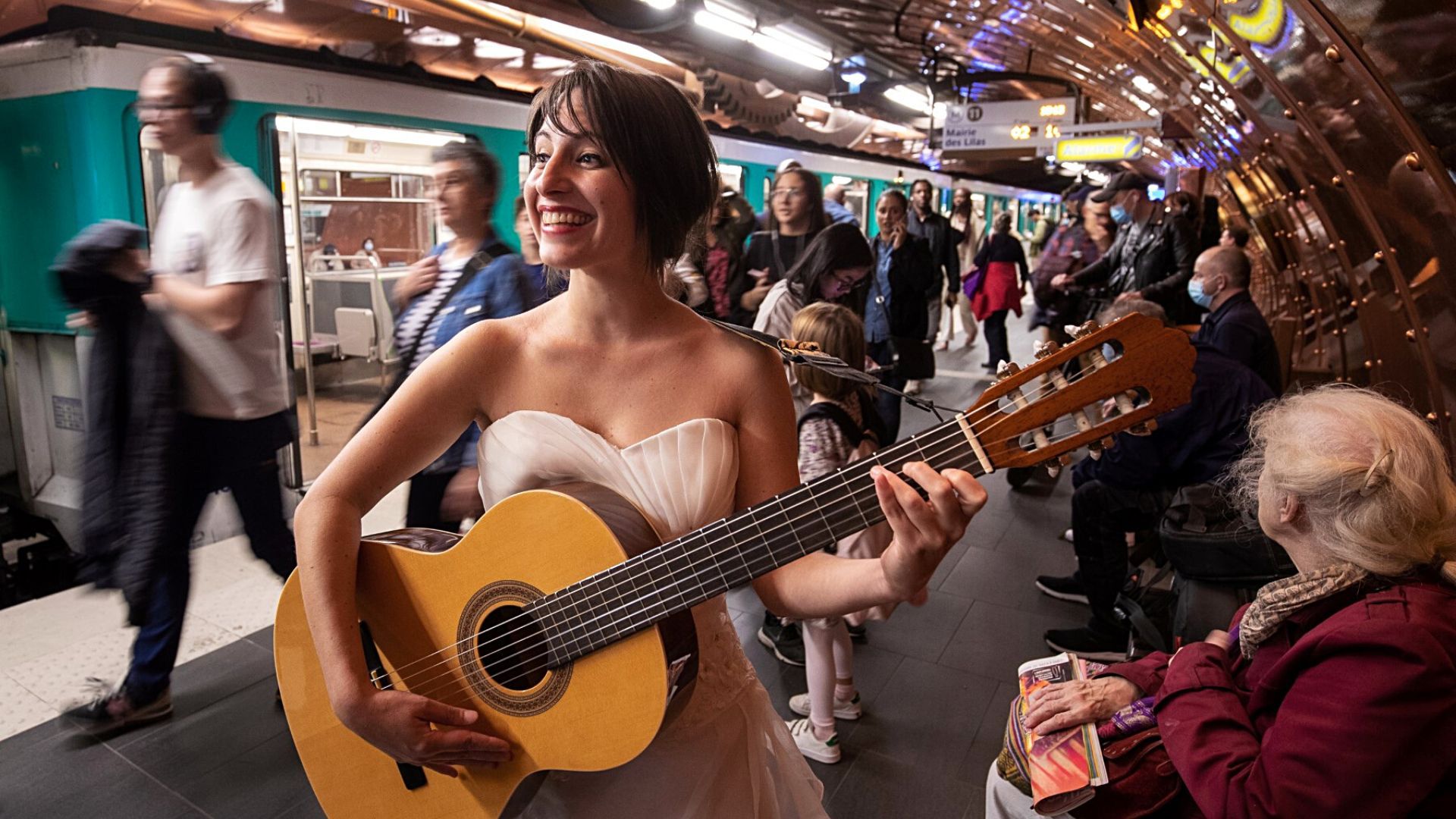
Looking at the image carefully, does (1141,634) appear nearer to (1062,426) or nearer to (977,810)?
(977,810)

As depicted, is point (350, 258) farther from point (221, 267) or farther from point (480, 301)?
point (480, 301)

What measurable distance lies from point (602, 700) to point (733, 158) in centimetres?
860

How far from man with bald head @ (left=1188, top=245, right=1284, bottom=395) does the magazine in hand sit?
279 cm

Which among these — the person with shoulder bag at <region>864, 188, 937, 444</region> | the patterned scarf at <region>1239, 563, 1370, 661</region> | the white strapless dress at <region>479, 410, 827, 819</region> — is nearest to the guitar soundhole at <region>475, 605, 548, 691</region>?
the white strapless dress at <region>479, 410, 827, 819</region>

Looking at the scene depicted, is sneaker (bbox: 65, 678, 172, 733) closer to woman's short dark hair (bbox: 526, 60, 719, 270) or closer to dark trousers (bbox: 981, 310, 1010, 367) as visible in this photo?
woman's short dark hair (bbox: 526, 60, 719, 270)

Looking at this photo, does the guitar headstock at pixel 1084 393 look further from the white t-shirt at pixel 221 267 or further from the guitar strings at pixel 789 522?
the white t-shirt at pixel 221 267

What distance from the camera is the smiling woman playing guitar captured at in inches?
47.3

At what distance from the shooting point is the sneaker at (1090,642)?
3.69m

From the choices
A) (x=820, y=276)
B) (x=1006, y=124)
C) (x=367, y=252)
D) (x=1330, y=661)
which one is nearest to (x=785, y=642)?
(x=820, y=276)

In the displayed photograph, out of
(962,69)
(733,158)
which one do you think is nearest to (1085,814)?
(733,158)

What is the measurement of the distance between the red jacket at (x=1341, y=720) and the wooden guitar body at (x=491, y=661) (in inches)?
37.2

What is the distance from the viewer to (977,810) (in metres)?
2.72

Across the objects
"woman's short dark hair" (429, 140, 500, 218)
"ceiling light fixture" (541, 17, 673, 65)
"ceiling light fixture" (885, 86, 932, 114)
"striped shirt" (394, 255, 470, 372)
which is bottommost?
"striped shirt" (394, 255, 470, 372)

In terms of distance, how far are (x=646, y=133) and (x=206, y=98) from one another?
95.8 inches
